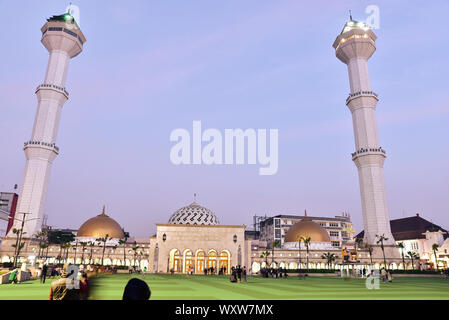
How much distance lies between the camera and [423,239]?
85750 mm

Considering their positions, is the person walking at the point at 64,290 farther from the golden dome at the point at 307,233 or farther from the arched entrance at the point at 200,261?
the golden dome at the point at 307,233

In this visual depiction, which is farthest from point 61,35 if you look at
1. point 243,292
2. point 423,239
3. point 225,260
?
point 423,239

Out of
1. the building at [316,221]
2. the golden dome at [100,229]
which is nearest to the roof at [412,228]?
the building at [316,221]

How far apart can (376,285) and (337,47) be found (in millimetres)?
68267

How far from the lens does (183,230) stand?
55906mm

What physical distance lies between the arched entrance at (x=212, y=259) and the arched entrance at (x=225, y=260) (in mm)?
1050

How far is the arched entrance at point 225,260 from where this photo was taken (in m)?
54.7

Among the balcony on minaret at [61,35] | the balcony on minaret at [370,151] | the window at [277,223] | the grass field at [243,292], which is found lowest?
the grass field at [243,292]

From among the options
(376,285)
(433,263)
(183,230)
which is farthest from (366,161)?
(376,285)

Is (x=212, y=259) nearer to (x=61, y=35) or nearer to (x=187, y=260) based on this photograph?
(x=187, y=260)

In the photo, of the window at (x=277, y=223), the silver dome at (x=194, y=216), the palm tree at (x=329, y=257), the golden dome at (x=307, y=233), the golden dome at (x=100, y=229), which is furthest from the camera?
the window at (x=277, y=223)

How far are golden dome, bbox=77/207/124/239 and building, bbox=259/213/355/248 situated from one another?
5219 cm
